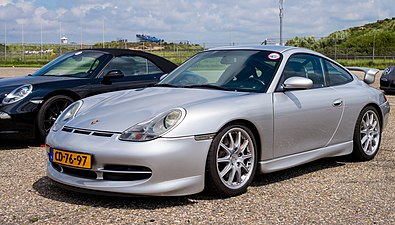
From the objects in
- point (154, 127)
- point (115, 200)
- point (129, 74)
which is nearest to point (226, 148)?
point (154, 127)

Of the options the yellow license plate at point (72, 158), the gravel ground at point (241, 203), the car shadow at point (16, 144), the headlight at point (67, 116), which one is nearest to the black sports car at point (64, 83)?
the car shadow at point (16, 144)

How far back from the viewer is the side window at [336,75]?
5.88m

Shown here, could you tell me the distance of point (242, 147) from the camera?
4641mm

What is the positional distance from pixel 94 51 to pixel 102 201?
159 inches

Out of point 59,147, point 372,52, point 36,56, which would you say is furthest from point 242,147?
point 36,56

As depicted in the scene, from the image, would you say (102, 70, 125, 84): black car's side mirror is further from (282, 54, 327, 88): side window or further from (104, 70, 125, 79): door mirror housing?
(282, 54, 327, 88): side window

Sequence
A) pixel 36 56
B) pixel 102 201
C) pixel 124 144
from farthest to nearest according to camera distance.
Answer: pixel 36 56 < pixel 102 201 < pixel 124 144

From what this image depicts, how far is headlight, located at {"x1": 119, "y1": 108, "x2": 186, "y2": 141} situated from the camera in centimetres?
416

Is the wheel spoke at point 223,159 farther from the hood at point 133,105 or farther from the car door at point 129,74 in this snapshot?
the car door at point 129,74

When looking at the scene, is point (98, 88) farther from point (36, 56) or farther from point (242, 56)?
point (36, 56)

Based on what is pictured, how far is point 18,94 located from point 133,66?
1.80m

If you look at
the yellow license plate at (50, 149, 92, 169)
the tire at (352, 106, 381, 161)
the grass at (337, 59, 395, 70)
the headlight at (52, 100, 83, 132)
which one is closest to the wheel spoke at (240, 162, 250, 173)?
the yellow license plate at (50, 149, 92, 169)

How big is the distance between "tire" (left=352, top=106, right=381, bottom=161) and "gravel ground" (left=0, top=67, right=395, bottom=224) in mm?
429

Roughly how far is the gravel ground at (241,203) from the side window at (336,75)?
3.16 feet
